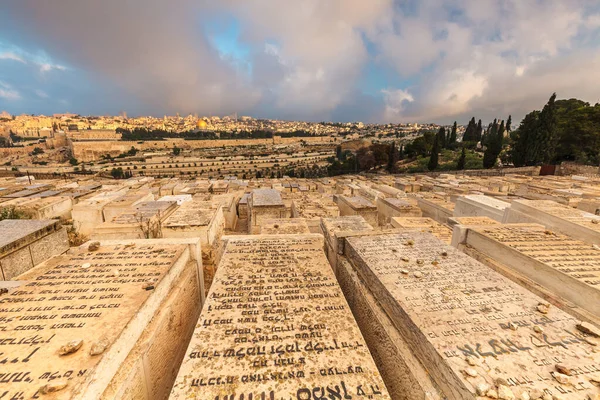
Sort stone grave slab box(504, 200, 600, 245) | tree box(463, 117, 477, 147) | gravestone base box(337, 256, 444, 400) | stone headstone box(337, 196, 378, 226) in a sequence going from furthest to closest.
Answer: tree box(463, 117, 477, 147), stone headstone box(337, 196, 378, 226), stone grave slab box(504, 200, 600, 245), gravestone base box(337, 256, 444, 400)

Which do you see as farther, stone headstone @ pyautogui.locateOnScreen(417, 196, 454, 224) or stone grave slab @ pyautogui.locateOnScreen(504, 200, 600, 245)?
Result: stone headstone @ pyautogui.locateOnScreen(417, 196, 454, 224)

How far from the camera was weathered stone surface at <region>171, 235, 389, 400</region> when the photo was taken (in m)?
2.02

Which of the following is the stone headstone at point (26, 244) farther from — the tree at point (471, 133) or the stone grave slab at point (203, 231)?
the tree at point (471, 133)

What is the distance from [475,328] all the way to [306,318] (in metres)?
1.51

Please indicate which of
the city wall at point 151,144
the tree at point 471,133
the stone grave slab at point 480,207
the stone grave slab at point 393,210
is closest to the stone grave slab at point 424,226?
the stone grave slab at point 393,210

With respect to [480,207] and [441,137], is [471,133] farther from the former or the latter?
[480,207]

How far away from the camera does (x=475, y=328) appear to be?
2434 millimetres

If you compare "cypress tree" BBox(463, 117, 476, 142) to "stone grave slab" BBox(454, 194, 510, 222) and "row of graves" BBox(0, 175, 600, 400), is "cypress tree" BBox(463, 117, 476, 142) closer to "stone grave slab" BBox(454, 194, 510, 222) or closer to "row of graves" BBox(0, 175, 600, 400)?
"stone grave slab" BBox(454, 194, 510, 222)

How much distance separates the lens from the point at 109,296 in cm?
293

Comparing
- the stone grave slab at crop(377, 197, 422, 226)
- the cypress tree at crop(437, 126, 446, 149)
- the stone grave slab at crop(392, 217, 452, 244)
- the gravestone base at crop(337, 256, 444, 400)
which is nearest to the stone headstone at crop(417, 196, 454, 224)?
the stone grave slab at crop(377, 197, 422, 226)

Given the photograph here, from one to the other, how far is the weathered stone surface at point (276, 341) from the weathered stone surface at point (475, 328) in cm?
49

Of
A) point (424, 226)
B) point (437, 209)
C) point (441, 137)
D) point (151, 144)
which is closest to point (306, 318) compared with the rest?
point (424, 226)

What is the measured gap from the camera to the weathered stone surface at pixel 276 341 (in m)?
2.02

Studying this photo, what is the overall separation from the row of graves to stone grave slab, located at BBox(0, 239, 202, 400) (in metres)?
0.01
